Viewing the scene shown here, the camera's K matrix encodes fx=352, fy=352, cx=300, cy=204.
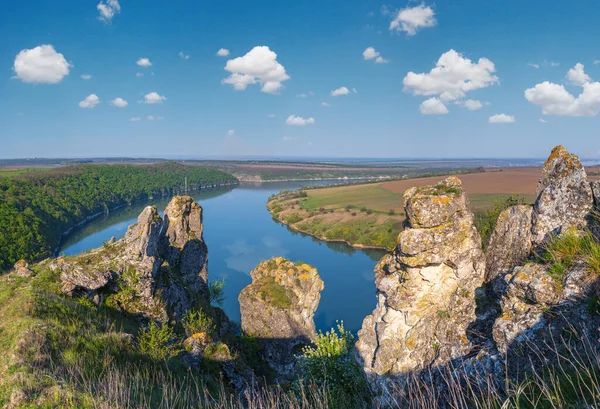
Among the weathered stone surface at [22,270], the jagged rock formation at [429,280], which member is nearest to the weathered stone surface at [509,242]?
the jagged rock formation at [429,280]

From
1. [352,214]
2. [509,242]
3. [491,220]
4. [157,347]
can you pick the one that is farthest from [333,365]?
[352,214]

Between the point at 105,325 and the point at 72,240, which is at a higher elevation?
the point at 105,325

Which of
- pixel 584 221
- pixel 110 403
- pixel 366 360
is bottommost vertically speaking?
pixel 366 360

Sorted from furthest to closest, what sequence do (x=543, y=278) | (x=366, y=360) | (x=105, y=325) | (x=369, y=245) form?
(x=369, y=245) < (x=105, y=325) < (x=366, y=360) < (x=543, y=278)

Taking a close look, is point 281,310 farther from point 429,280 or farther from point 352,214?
point 352,214

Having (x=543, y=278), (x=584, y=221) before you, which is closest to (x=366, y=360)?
(x=543, y=278)

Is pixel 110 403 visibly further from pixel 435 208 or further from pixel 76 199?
pixel 76 199

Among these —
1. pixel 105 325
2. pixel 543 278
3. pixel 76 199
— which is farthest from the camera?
pixel 76 199
